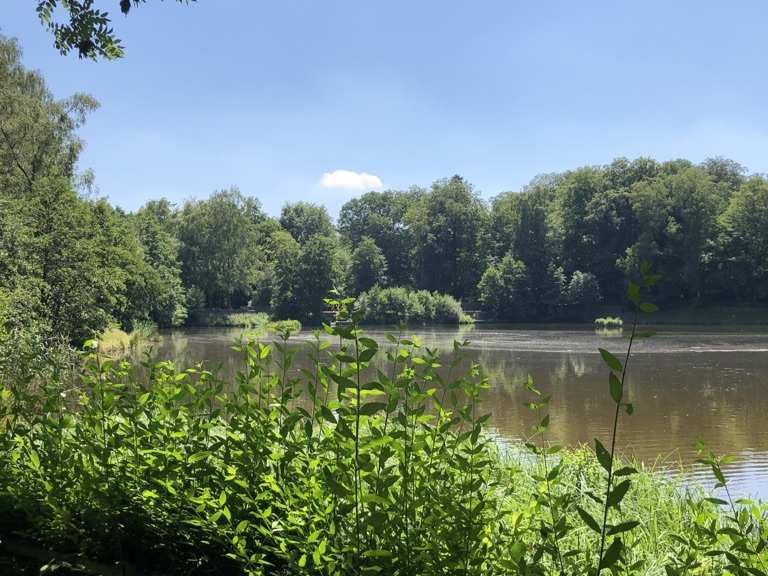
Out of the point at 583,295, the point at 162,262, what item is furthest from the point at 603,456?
the point at 583,295

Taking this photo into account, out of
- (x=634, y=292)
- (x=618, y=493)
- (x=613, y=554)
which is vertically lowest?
(x=613, y=554)

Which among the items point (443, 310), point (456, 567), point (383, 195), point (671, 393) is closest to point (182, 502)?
point (456, 567)

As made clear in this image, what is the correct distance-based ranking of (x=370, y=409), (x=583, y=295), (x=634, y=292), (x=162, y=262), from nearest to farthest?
1. (x=634, y=292)
2. (x=370, y=409)
3. (x=162, y=262)
4. (x=583, y=295)

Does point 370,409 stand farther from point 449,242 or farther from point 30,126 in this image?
point 449,242

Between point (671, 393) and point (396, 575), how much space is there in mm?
17757

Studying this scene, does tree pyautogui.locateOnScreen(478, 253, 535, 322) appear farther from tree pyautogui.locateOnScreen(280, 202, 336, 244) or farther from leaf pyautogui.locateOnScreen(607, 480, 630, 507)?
leaf pyautogui.locateOnScreen(607, 480, 630, 507)

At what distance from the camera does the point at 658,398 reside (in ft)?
55.2

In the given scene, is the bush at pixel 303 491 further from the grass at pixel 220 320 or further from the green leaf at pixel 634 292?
the grass at pixel 220 320

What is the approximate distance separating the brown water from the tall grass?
2.09 ft

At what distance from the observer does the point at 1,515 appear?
2551 mm

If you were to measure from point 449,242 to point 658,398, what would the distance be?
6386cm

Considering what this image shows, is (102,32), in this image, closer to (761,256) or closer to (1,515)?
(1,515)

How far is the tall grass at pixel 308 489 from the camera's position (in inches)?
67.2

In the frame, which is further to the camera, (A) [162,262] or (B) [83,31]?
(A) [162,262]
